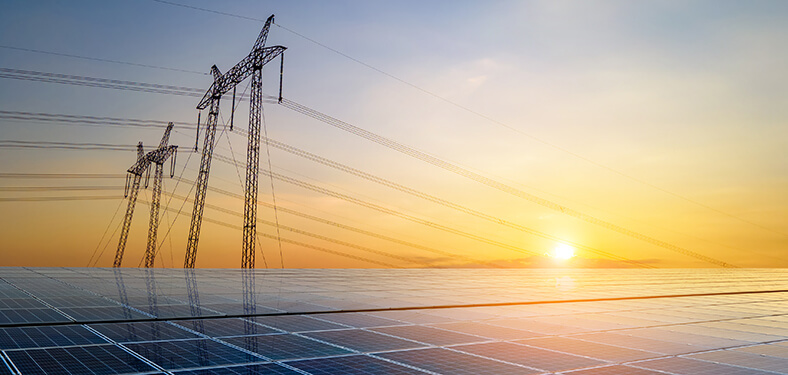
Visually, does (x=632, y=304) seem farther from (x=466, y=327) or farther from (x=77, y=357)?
(x=77, y=357)

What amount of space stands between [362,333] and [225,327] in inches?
135

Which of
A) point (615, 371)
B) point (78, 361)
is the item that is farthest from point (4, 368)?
point (615, 371)

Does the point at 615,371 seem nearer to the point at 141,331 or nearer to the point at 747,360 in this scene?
the point at 747,360

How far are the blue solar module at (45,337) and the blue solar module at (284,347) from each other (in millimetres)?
2955

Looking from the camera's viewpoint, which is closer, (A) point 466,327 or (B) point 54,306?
(A) point 466,327

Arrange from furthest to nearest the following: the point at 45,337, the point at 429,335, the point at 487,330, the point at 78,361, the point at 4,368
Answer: the point at 487,330, the point at 429,335, the point at 45,337, the point at 78,361, the point at 4,368

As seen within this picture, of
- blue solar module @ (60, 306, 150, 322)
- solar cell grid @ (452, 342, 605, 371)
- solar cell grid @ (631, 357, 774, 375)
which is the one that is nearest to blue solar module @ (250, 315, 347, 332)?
blue solar module @ (60, 306, 150, 322)

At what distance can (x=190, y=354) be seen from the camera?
39.4 ft

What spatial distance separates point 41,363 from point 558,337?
11.3m

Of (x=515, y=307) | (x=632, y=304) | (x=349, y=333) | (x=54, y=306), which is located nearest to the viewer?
(x=349, y=333)

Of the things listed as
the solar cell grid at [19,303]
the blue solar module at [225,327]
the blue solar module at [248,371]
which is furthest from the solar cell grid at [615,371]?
the solar cell grid at [19,303]

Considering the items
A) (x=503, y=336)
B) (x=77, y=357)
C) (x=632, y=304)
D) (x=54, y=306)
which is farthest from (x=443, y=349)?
(x=632, y=304)

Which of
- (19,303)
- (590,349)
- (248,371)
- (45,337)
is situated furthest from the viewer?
(19,303)

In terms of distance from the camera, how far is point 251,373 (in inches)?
417
